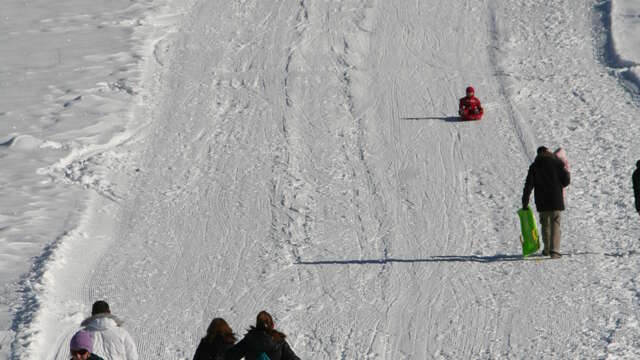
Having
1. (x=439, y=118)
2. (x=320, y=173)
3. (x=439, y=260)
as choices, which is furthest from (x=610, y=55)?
(x=439, y=260)

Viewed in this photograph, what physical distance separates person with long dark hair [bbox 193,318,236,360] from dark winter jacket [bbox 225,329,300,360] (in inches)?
1.9

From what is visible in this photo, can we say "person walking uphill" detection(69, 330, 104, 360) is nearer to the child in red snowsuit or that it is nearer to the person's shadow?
the child in red snowsuit

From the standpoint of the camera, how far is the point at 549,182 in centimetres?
1282

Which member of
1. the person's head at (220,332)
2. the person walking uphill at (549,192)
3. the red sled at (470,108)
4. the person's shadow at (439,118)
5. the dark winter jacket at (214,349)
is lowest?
the dark winter jacket at (214,349)

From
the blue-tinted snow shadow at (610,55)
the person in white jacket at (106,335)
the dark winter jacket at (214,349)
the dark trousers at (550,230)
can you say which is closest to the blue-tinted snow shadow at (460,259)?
the dark trousers at (550,230)

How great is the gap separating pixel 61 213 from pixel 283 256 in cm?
362

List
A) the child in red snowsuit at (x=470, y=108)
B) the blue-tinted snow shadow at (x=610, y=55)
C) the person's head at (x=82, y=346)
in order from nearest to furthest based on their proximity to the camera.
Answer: the person's head at (x=82, y=346)
the child in red snowsuit at (x=470, y=108)
the blue-tinted snow shadow at (x=610, y=55)

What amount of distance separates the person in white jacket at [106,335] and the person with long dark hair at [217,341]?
62 cm

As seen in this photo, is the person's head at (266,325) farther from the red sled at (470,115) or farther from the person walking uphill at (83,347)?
the red sled at (470,115)

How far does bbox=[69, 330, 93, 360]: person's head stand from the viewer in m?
7.13

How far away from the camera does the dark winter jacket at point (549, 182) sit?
42.0ft

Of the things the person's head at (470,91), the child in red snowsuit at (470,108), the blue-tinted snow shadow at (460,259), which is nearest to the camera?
the blue-tinted snow shadow at (460,259)

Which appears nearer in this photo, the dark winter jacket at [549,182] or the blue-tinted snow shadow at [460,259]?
the dark winter jacket at [549,182]

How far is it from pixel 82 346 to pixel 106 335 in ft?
0.88
